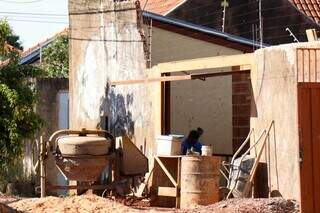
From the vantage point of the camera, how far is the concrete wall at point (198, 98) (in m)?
16.4

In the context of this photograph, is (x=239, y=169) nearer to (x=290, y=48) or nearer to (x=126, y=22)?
(x=290, y=48)

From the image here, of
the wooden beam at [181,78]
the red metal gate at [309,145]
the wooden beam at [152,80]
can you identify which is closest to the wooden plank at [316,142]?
the red metal gate at [309,145]

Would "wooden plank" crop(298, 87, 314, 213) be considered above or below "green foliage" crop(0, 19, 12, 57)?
below

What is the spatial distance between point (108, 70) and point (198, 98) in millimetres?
2254

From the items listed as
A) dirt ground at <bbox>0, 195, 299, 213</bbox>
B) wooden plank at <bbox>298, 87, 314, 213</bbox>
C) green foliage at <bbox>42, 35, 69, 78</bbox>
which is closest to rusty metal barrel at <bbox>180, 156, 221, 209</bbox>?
Answer: dirt ground at <bbox>0, 195, 299, 213</bbox>

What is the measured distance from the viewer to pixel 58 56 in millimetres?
24312

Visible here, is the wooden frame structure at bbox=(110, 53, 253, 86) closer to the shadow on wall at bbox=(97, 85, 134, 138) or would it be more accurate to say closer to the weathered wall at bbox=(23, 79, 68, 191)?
the shadow on wall at bbox=(97, 85, 134, 138)

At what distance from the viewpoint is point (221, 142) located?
16.8m

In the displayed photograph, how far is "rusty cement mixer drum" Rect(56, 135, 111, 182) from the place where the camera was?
12633mm

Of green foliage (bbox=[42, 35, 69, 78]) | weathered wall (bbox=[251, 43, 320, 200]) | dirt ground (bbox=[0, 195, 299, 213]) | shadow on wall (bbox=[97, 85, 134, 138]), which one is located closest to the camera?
dirt ground (bbox=[0, 195, 299, 213])

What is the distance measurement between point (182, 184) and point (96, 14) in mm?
6597

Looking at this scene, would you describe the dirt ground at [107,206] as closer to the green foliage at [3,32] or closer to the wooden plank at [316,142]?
the wooden plank at [316,142]

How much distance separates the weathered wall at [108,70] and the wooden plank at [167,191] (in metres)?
2.07

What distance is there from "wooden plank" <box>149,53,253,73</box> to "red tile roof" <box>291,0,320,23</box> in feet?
26.1
